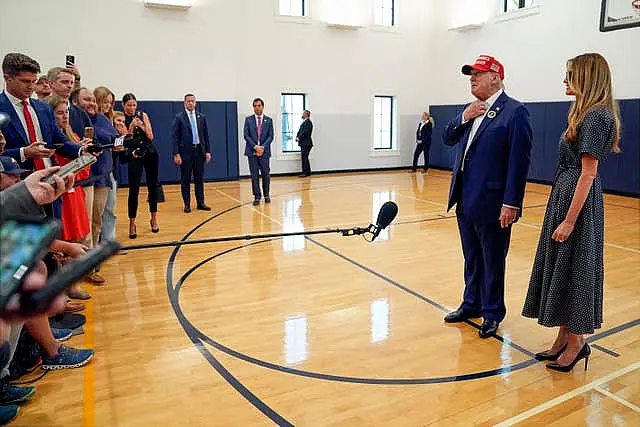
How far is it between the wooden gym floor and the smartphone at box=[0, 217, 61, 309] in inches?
71.5

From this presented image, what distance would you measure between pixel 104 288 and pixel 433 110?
40.5 feet

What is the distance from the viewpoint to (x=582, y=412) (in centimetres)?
261

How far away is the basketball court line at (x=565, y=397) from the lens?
2.53 m

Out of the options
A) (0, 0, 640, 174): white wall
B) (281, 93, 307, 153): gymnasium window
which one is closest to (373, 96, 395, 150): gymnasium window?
(0, 0, 640, 174): white wall

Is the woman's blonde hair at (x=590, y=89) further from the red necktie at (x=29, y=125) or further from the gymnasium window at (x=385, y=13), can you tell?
the gymnasium window at (x=385, y=13)

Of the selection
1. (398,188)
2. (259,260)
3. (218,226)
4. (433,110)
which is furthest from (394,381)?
(433,110)

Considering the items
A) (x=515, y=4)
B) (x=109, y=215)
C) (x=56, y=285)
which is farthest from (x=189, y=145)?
(x=515, y=4)

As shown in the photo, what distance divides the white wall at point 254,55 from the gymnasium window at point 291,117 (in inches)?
14.3

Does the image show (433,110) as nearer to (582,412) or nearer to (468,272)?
(468,272)

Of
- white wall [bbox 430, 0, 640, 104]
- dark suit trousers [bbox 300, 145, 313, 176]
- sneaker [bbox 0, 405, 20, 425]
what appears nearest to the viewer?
sneaker [bbox 0, 405, 20, 425]

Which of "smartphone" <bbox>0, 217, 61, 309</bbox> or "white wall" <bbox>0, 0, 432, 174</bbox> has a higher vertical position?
"white wall" <bbox>0, 0, 432, 174</bbox>

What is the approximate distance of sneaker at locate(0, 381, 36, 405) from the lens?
2600 mm

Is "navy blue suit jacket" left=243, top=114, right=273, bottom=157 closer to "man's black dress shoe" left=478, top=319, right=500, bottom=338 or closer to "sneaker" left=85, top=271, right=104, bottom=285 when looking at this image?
"sneaker" left=85, top=271, right=104, bottom=285

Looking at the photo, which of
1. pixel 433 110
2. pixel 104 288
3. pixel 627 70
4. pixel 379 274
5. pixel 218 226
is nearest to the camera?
pixel 104 288
